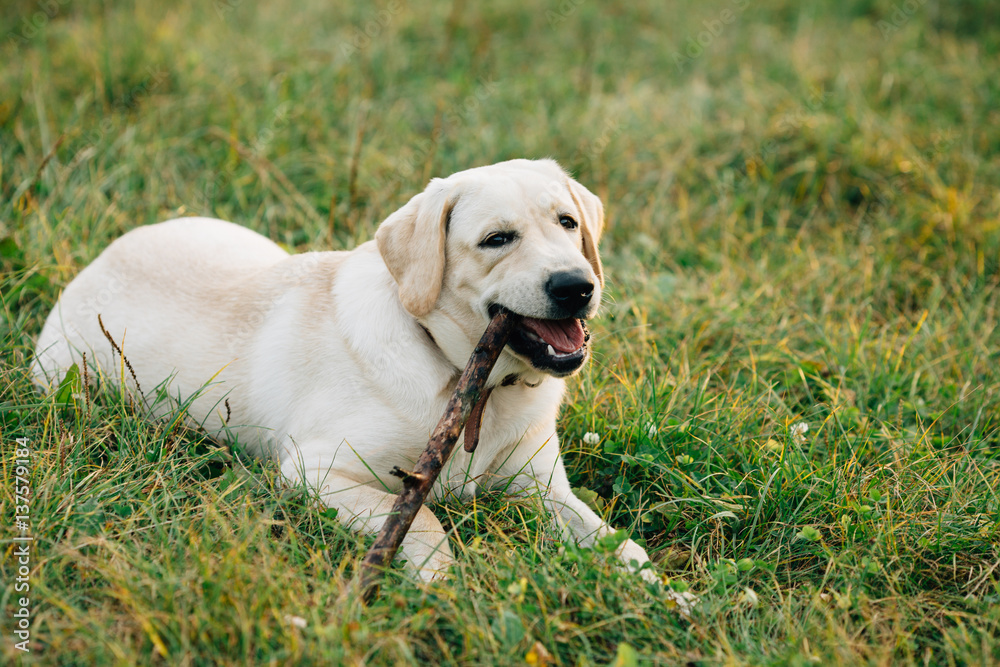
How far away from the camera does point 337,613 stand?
203 cm

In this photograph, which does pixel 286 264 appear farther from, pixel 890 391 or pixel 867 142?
pixel 867 142

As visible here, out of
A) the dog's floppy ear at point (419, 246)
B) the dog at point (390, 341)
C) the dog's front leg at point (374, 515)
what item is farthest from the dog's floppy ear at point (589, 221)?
the dog's front leg at point (374, 515)

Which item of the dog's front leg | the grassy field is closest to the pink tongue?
the grassy field

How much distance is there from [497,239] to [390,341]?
1.74ft

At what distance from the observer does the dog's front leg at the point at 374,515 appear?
7.69 ft

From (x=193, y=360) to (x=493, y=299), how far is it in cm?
132

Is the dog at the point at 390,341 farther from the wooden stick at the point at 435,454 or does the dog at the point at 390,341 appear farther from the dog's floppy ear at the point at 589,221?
the wooden stick at the point at 435,454

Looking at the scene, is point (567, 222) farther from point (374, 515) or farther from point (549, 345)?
point (374, 515)

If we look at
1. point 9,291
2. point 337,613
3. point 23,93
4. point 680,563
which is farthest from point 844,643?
point 23,93

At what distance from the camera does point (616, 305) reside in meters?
3.88

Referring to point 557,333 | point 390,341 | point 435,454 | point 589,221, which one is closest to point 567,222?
point 589,221

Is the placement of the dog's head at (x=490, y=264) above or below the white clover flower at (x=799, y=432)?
above

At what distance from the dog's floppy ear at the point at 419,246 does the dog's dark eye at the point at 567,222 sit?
0.42 meters

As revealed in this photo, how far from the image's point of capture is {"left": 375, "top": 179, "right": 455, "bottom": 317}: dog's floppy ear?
8.56 feet
